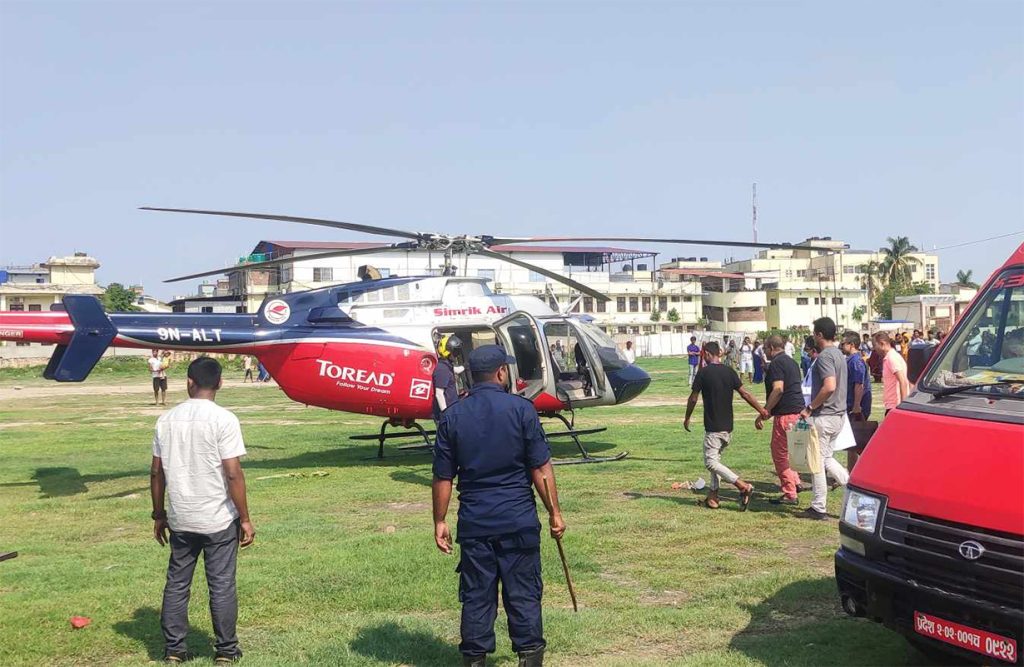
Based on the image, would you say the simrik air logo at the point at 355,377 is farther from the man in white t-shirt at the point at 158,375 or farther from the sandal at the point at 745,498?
the man in white t-shirt at the point at 158,375

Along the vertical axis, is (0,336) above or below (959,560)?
above

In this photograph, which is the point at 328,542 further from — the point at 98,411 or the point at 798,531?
the point at 98,411

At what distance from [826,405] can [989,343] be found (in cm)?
354

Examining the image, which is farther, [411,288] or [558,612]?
[411,288]

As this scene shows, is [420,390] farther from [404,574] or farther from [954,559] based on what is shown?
[954,559]

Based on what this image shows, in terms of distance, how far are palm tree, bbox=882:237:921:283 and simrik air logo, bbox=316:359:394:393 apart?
299ft

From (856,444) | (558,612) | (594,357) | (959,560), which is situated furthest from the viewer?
(594,357)

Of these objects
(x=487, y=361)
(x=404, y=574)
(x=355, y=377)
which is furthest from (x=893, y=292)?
(x=487, y=361)

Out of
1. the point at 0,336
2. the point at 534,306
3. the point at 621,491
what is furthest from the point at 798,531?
the point at 0,336

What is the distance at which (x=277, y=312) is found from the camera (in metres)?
13.4

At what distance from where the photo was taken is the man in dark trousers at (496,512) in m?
5.08

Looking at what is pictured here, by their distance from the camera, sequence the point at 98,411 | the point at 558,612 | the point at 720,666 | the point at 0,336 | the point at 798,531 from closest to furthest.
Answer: the point at 720,666 → the point at 558,612 → the point at 798,531 → the point at 0,336 → the point at 98,411

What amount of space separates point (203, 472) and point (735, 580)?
395cm

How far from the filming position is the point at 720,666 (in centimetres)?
524
